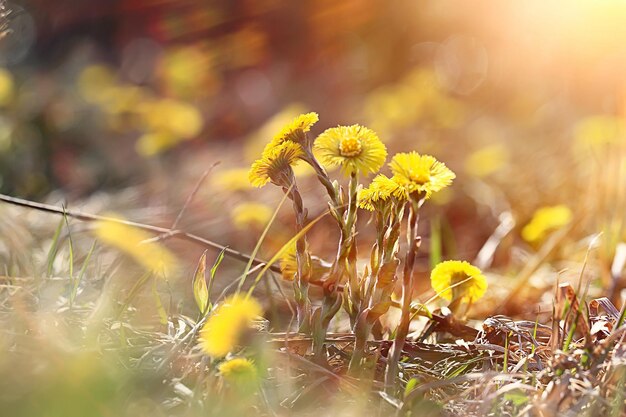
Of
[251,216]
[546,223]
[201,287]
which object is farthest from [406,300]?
[546,223]

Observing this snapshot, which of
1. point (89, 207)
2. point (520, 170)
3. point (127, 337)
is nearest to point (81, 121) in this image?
point (89, 207)

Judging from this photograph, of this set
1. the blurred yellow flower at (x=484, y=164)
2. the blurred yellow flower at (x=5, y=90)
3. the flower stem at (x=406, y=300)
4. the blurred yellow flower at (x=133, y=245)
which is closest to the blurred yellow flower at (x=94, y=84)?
the blurred yellow flower at (x=5, y=90)

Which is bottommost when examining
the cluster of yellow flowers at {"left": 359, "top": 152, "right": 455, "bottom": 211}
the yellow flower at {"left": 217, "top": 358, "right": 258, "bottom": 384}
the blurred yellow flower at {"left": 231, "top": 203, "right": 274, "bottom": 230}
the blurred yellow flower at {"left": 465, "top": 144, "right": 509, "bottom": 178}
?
the blurred yellow flower at {"left": 465, "top": 144, "right": 509, "bottom": 178}

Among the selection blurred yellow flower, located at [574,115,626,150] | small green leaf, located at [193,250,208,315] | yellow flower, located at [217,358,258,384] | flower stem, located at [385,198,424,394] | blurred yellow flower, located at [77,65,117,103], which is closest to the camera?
yellow flower, located at [217,358,258,384]

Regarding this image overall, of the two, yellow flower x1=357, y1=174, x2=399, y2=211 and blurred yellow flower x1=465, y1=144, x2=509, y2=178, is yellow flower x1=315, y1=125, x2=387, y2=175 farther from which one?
blurred yellow flower x1=465, y1=144, x2=509, y2=178

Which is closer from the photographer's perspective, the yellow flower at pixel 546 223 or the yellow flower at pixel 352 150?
the yellow flower at pixel 352 150

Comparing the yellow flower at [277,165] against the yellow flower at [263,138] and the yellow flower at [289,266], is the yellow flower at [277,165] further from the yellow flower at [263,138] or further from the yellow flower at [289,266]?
the yellow flower at [263,138]

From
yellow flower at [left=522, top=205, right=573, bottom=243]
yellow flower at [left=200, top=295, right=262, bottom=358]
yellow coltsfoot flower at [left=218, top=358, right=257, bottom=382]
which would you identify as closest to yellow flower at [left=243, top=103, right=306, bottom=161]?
yellow flower at [left=522, top=205, right=573, bottom=243]
